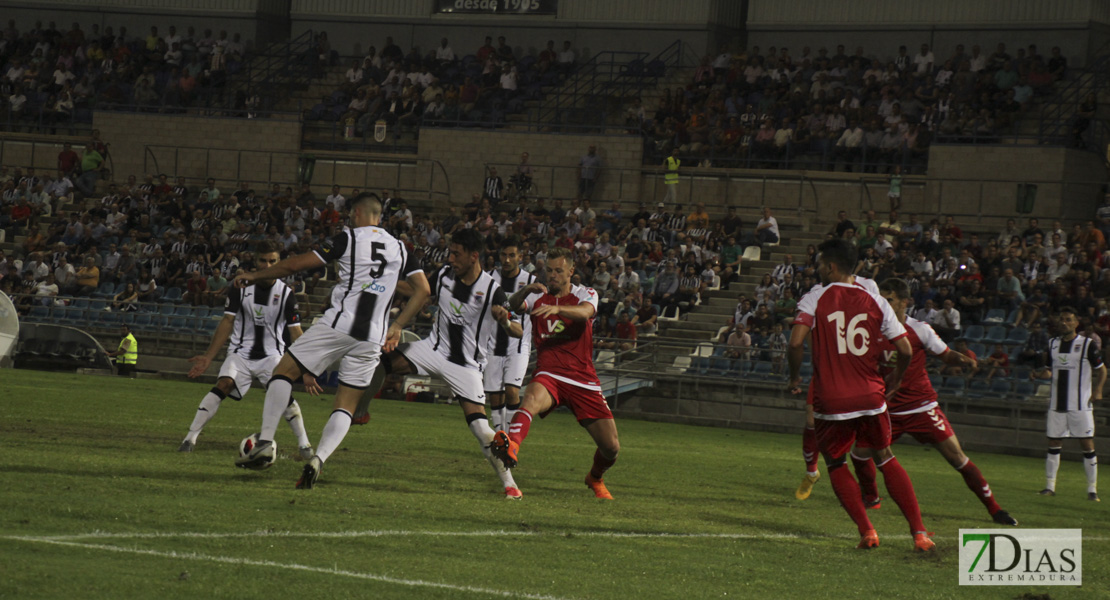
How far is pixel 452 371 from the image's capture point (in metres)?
10.4

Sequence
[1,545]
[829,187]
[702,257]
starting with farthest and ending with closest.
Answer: [829,187]
[702,257]
[1,545]

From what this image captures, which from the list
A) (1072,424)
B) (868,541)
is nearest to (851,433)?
(868,541)

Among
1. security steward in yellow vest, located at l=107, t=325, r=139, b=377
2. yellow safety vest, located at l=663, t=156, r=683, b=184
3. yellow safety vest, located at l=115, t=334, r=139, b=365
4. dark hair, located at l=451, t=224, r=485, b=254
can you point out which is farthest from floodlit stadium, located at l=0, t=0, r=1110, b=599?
yellow safety vest, located at l=663, t=156, r=683, b=184

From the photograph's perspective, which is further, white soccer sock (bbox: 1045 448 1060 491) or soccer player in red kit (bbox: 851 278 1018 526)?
white soccer sock (bbox: 1045 448 1060 491)

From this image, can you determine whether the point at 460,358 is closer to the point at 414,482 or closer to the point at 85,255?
the point at 414,482

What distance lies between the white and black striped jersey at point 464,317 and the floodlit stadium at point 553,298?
38 mm

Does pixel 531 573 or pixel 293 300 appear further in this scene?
pixel 293 300

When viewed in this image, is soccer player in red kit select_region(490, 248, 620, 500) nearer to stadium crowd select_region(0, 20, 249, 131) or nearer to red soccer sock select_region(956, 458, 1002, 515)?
red soccer sock select_region(956, 458, 1002, 515)

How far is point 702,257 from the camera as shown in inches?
1173

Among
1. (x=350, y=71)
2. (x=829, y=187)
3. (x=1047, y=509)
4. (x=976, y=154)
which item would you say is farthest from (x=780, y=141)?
(x=1047, y=509)

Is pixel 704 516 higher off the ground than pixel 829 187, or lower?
lower

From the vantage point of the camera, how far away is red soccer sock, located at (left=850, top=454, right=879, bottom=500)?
9.18 meters

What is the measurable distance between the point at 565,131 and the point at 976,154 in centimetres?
1129

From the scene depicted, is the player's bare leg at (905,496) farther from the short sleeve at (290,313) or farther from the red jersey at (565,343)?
the short sleeve at (290,313)
